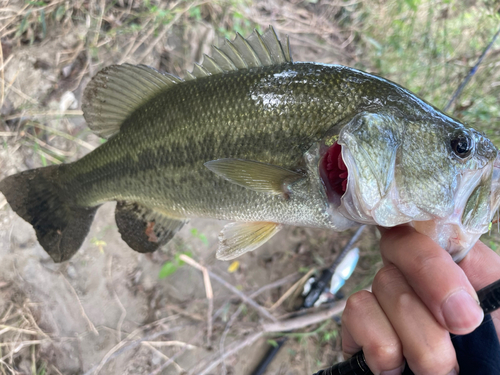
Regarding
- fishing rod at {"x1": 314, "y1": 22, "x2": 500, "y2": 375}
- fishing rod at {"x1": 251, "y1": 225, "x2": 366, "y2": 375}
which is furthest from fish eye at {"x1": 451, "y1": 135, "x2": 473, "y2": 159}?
fishing rod at {"x1": 251, "y1": 225, "x2": 366, "y2": 375}

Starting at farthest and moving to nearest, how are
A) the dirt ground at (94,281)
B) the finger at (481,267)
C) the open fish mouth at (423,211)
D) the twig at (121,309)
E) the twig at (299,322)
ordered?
the twig at (299,322) → the twig at (121,309) → the dirt ground at (94,281) → the finger at (481,267) → the open fish mouth at (423,211)

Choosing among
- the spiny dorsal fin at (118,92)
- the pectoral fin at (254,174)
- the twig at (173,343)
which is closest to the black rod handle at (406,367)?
the pectoral fin at (254,174)

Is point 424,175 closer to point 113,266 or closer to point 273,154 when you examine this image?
point 273,154

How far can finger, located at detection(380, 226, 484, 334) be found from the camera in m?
0.82

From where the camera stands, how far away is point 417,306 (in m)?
0.92

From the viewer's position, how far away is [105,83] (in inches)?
54.1

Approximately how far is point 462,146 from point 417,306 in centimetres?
55

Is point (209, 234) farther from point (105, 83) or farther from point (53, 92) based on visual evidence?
point (53, 92)

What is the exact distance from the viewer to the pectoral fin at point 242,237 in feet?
4.11

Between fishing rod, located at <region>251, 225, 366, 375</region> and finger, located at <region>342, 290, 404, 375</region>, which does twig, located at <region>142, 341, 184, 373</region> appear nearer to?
fishing rod, located at <region>251, 225, 366, 375</region>

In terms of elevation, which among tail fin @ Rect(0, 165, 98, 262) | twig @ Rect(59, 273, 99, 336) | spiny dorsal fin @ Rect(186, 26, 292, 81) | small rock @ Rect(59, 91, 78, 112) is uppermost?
spiny dorsal fin @ Rect(186, 26, 292, 81)

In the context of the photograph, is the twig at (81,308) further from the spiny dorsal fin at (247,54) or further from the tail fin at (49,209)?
the spiny dorsal fin at (247,54)

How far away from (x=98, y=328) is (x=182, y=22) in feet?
8.96

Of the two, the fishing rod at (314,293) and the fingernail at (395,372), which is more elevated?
the fingernail at (395,372)
